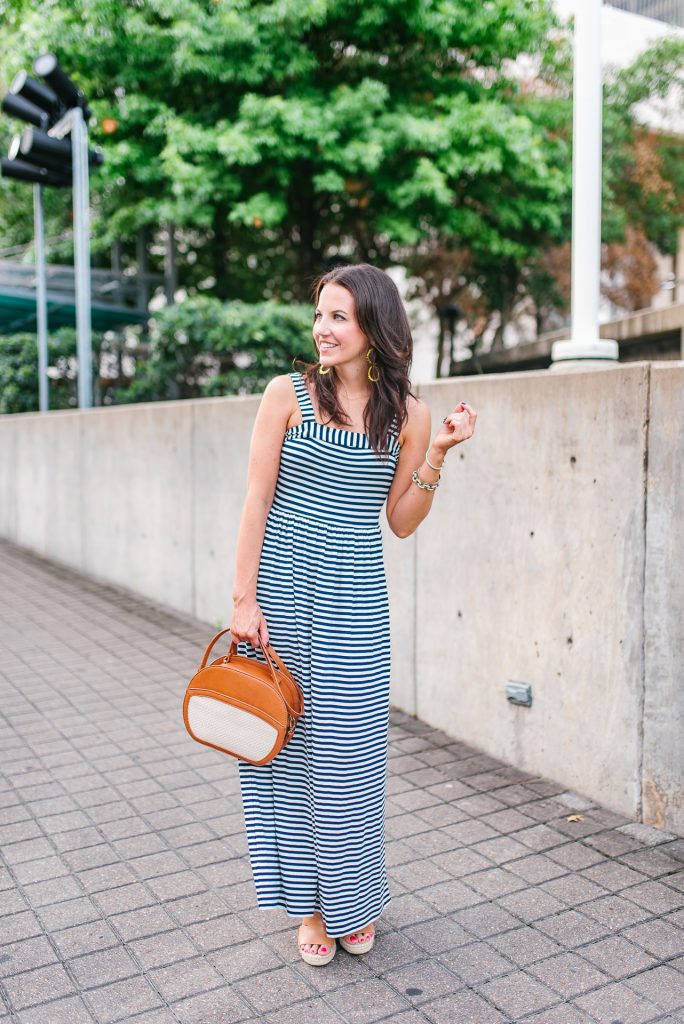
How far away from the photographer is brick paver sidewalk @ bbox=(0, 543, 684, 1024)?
258 centimetres

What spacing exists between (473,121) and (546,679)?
1190 cm

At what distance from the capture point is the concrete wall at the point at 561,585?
3.51 m

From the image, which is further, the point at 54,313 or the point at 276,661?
the point at 54,313

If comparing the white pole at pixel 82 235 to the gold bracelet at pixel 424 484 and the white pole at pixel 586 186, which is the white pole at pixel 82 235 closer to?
the white pole at pixel 586 186

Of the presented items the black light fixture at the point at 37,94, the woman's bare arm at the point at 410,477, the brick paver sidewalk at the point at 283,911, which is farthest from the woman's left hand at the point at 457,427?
the black light fixture at the point at 37,94

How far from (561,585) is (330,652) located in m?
1.58

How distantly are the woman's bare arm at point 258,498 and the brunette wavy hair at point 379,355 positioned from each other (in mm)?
110

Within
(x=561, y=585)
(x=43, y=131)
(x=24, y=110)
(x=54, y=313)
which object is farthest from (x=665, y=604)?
(x=54, y=313)

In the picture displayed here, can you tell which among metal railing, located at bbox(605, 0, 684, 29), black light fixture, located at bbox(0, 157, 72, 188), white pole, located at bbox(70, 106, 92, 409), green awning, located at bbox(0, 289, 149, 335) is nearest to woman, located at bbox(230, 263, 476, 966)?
white pole, located at bbox(70, 106, 92, 409)

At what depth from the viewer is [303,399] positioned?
2.72m

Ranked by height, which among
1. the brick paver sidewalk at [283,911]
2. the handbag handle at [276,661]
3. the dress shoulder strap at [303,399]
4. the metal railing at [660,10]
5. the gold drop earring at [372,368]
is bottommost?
the brick paver sidewalk at [283,911]

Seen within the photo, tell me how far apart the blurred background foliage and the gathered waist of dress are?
7.88 metres

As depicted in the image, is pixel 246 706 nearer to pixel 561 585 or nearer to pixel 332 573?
pixel 332 573

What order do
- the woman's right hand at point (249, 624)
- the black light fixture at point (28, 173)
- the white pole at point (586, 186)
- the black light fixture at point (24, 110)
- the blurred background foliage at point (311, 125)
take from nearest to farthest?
1. the woman's right hand at point (249, 624)
2. the white pole at point (586, 186)
3. the black light fixture at point (24, 110)
4. the black light fixture at point (28, 173)
5. the blurred background foliage at point (311, 125)
